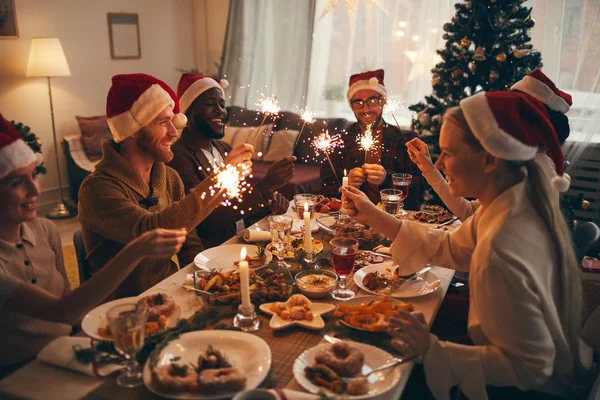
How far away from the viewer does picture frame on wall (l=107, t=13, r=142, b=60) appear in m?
6.21

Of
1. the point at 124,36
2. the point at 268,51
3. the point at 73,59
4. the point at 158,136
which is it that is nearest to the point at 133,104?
the point at 158,136

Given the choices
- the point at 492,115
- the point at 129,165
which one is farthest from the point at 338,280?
the point at 129,165

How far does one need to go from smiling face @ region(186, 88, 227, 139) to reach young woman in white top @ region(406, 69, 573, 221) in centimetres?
115

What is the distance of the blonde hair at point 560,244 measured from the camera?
4.81 ft

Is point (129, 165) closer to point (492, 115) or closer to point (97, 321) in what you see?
point (97, 321)

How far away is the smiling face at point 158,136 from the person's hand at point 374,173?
107 cm

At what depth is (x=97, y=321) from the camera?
1.49m

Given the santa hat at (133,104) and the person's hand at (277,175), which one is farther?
the person's hand at (277,175)

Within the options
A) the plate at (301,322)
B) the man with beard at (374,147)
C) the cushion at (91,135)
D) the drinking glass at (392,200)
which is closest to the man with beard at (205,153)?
the drinking glass at (392,200)

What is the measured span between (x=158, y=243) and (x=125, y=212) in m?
0.64

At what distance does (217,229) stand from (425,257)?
1.30 meters

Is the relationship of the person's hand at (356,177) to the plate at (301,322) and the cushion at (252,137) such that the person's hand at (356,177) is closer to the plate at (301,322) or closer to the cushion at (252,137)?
the plate at (301,322)

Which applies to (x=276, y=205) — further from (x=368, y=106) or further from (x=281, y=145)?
(x=281, y=145)

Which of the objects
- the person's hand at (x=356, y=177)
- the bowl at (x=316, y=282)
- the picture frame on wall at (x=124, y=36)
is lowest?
the bowl at (x=316, y=282)
